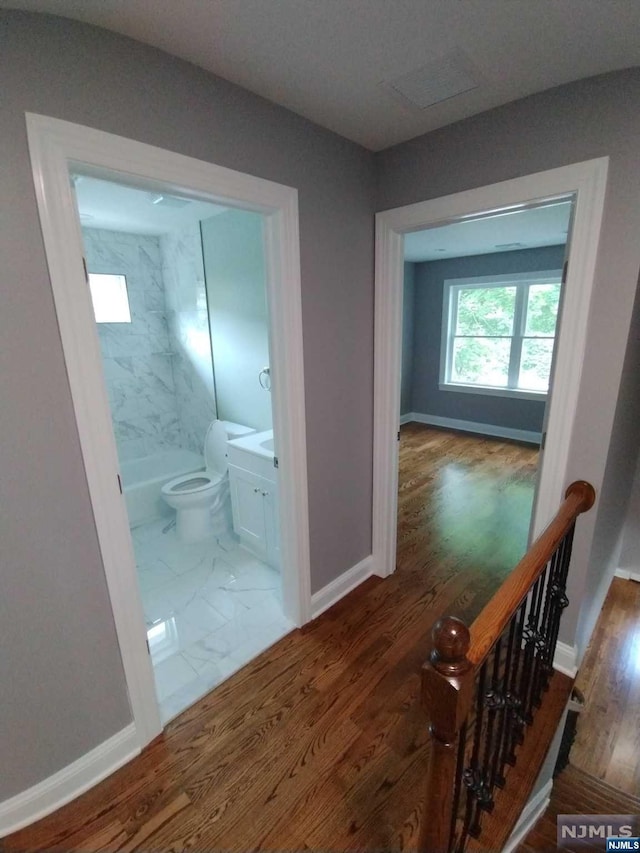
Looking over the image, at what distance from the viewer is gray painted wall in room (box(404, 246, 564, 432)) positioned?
507 cm

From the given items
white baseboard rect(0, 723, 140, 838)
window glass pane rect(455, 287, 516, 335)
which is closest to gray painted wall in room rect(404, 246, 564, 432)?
window glass pane rect(455, 287, 516, 335)

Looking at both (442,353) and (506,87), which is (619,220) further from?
(442,353)

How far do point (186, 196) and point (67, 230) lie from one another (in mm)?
468

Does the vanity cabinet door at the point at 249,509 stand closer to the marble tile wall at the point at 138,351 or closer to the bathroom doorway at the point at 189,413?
the bathroom doorway at the point at 189,413

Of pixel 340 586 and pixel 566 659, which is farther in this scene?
pixel 340 586

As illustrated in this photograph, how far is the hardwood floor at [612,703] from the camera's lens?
1.58m

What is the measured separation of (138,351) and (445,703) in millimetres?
3922

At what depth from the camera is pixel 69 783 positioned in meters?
1.36

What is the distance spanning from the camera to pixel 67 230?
3.67ft

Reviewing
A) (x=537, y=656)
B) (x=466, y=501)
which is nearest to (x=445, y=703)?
(x=537, y=656)

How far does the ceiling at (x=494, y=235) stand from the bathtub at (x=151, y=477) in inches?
115

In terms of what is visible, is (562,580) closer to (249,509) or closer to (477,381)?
(249,509)

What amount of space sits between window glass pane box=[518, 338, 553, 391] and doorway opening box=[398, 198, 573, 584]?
0.04 feet

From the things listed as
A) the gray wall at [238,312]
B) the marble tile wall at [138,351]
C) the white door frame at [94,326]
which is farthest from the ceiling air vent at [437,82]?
the marble tile wall at [138,351]
